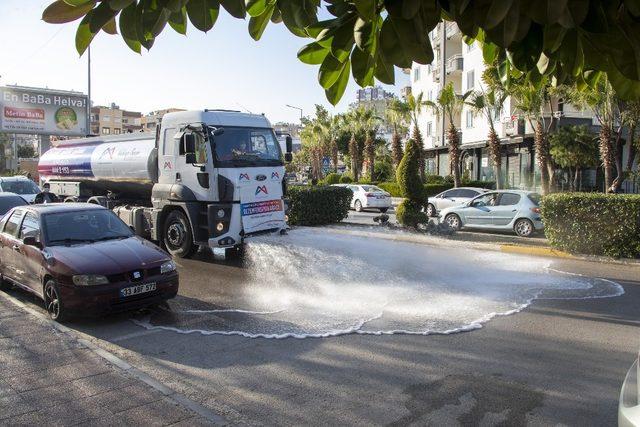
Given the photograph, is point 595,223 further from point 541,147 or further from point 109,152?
point 109,152

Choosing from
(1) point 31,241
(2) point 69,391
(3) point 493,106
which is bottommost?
(2) point 69,391

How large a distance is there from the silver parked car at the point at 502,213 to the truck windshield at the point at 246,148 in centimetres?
760

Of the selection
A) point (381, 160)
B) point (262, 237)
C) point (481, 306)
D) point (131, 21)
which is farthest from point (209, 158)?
point (381, 160)

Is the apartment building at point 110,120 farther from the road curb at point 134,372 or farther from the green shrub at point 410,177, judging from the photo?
the road curb at point 134,372

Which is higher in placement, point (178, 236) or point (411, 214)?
point (411, 214)

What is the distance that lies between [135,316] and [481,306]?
497cm

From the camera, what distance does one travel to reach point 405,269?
11086 mm

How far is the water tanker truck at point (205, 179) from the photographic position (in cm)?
1131

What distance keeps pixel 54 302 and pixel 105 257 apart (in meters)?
0.86

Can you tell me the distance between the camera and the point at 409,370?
17.8ft

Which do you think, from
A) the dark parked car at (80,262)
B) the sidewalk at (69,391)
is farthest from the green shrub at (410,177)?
the sidewalk at (69,391)

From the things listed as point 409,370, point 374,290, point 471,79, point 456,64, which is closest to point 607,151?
point 374,290

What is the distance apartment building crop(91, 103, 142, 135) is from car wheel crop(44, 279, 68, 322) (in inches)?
4526

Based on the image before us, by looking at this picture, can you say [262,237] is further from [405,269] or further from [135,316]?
[135,316]
